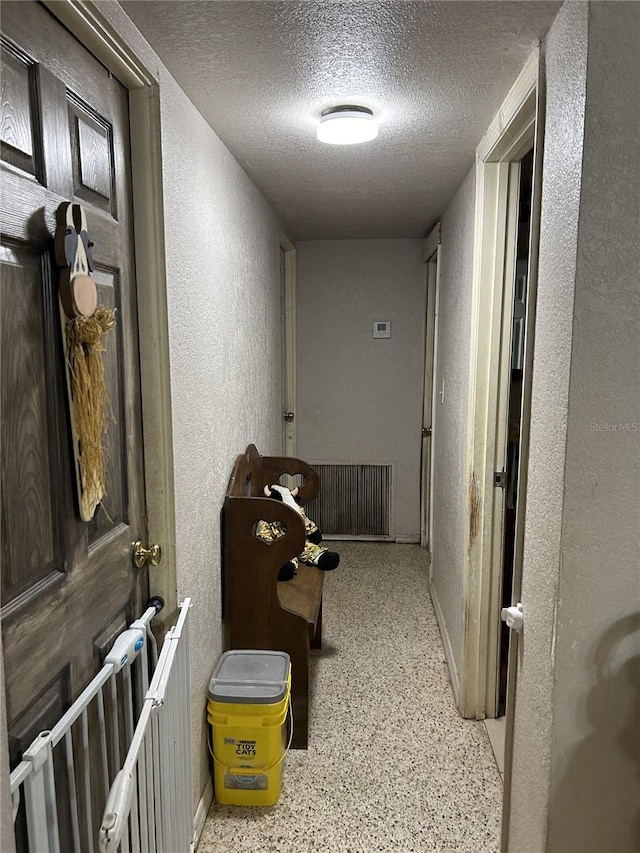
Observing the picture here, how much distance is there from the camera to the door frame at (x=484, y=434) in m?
2.15

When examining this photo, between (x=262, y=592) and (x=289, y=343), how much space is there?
7.42ft

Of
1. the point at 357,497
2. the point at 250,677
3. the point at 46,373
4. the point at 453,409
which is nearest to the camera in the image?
the point at 46,373

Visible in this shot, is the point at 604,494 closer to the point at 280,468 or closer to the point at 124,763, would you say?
the point at 124,763

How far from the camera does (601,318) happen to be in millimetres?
1146

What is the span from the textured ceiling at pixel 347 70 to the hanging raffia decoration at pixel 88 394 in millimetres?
684

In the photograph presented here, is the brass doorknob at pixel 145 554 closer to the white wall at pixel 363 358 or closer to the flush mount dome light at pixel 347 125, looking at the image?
the flush mount dome light at pixel 347 125

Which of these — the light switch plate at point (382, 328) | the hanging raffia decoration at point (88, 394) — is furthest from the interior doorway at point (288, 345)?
the hanging raffia decoration at point (88, 394)

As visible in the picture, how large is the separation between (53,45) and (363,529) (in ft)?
12.7

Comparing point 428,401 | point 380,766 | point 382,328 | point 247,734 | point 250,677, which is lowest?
point 380,766

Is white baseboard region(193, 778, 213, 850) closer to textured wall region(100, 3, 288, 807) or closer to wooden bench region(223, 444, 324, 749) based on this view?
textured wall region(100, 3, 288, 807)

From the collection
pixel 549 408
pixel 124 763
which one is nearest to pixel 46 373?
pixel 124 763

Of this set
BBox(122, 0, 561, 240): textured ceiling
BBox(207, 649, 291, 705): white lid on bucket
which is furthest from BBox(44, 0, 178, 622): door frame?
BBox(207, 649, 291, 705): white lid on bucket

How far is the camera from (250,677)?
199cm

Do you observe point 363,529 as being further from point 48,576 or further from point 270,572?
point 48,576
